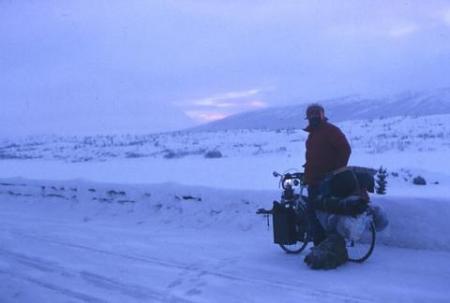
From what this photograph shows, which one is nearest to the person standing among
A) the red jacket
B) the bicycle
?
the red jacket

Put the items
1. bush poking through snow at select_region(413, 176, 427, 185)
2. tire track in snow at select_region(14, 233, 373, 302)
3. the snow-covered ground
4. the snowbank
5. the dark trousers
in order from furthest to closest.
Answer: bush poking through snow at select_region(413, 176, 427, 185) < the snowbank < the dark trousers < the snow-covered ground < tire track in snow at select_region(14, 233, 373, 302)

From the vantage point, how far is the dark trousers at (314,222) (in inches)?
325

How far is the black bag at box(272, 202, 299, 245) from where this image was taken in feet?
27.7

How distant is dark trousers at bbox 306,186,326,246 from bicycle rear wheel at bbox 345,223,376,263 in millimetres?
387

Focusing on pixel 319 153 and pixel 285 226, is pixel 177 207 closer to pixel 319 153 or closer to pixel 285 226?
pixel 285 226

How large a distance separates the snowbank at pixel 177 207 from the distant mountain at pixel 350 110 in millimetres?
112743

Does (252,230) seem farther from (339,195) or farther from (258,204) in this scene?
(339,195)

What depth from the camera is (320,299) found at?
247 inches

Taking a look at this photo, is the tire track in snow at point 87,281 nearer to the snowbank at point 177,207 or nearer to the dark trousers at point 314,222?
the dark trousers at point 314,222

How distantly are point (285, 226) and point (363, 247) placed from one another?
1130 millimetres

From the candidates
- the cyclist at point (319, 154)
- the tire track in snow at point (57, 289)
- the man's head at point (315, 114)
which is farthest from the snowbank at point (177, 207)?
the tire track in snow at point (57, 289)

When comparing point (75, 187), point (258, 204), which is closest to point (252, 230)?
point (258, 204)

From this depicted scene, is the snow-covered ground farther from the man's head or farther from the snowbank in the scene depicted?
the man's head

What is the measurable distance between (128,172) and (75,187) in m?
4.03
